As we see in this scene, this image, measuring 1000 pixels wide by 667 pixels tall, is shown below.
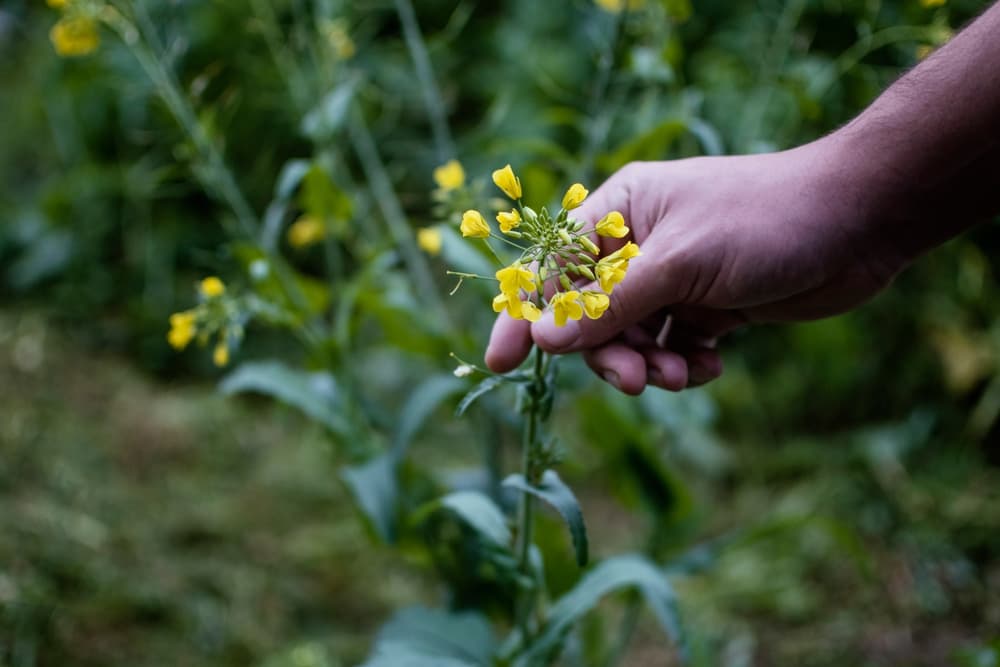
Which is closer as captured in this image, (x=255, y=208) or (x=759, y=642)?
(x=759, y=642)

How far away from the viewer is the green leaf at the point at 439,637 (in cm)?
129

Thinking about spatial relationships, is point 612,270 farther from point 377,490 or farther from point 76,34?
point 76,34

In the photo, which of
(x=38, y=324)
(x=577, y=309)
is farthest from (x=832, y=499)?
(x=38, y=324)

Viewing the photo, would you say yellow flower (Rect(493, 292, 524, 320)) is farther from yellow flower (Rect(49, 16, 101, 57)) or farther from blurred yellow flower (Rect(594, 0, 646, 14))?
yellow flower (Rect(49, 16, 101, 57))

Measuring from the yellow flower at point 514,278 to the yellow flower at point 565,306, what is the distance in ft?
0.11

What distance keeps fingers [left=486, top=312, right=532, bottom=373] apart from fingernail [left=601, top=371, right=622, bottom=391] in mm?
114

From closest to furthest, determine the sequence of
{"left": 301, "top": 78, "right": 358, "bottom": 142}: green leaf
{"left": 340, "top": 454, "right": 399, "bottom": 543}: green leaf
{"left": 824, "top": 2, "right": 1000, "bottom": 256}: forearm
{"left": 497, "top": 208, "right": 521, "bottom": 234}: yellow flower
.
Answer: {"left": 497, "top": 208, "right": 521, "bottom": 234}: yellow flower < {"left": 824, "top": 2, "right": 1000, "bottom": 256}: forearm < {"left": 340, "top": 454, "right": 399, "bottom": 543}: green leaf < {"left": 301, "top": 78, "right": 358, "bottom": 142}: green leaf

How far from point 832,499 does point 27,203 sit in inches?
125

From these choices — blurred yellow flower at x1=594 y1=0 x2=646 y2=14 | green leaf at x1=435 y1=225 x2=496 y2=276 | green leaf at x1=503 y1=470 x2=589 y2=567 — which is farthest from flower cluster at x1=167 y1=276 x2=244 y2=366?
blurred yellow flower at x1=594 y1=0 x2=646 y2=14

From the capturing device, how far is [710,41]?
9.52 feet

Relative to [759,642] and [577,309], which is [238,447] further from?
[577,309]

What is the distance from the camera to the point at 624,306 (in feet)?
3.17

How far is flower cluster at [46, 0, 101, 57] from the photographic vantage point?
1.40m

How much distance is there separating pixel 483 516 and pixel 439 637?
0.41 meters
